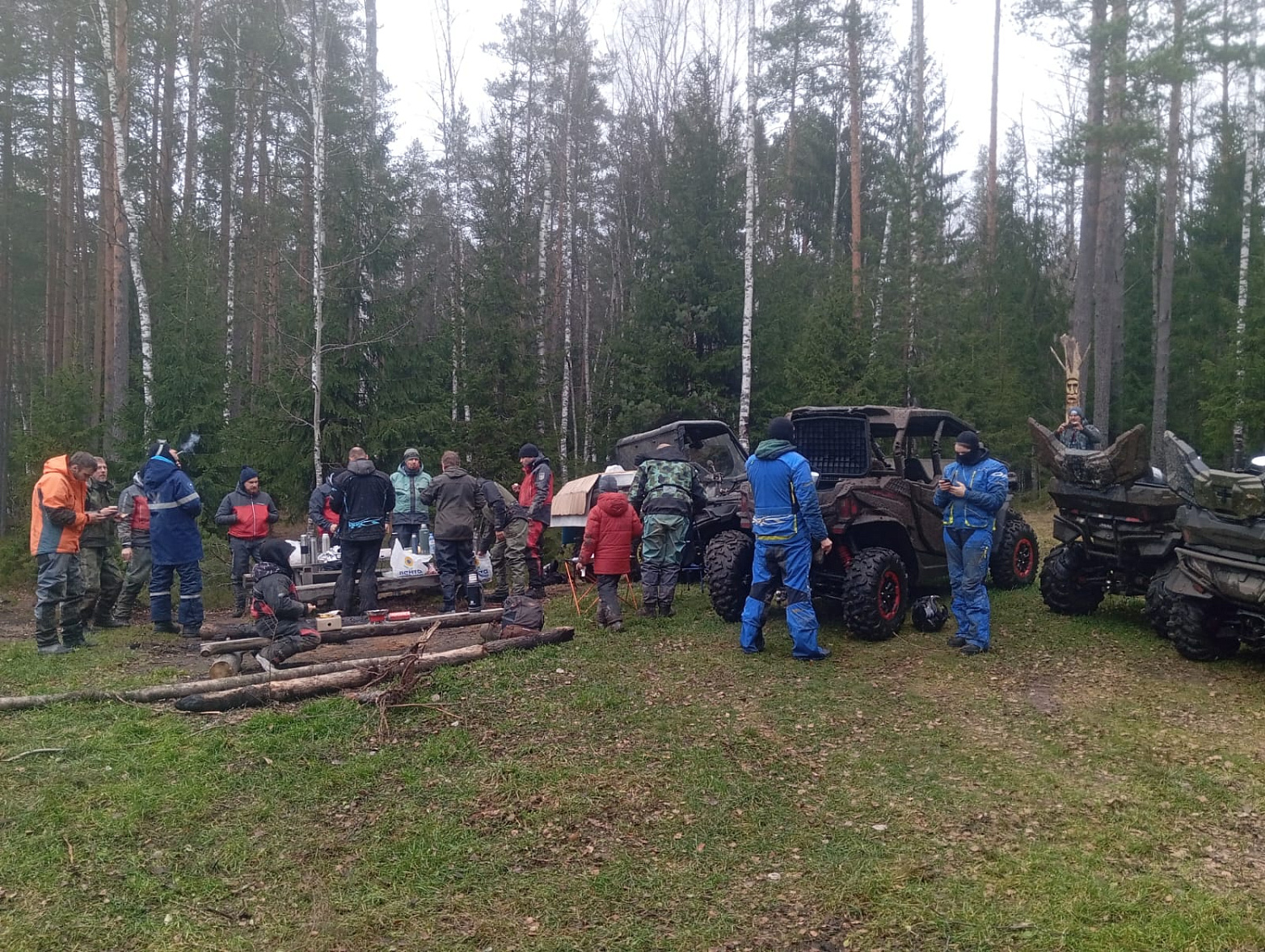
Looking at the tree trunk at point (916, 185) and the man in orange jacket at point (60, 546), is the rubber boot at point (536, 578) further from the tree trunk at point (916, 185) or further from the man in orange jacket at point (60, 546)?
the tree trunk at point (916, 185)

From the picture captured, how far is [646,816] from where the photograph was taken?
4.56 meters

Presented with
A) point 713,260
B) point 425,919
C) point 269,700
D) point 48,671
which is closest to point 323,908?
point 425,919

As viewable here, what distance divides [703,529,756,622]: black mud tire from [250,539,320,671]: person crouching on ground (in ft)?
11.9

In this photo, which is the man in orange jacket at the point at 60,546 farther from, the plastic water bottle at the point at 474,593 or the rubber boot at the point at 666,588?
the rubber boot at the point at 666,588

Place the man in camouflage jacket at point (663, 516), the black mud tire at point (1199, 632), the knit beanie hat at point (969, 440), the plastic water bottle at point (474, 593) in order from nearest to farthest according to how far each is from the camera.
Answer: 1. the black mud tire at point (1199, 632)
2. the knit beanie hat at point (969, 440)
3. the man in camouflage jacket at point (663, 516)
4. the plastic water bottle at point (474, 593)

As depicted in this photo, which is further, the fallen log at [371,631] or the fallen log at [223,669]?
the fallen log at [371,631]

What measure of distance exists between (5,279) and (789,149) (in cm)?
2102

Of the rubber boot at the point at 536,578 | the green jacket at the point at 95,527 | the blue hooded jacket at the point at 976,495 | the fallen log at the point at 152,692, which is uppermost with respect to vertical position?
the blue hooded jacket at the point at 976,495

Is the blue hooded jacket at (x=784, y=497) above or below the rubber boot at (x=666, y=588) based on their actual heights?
Answer: above

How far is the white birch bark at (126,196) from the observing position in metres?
13.9

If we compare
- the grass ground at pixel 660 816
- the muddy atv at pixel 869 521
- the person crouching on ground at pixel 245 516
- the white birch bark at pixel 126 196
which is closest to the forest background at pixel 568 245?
the white birch bark at pixel 126 196

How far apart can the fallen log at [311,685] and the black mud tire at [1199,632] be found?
554 centimetres

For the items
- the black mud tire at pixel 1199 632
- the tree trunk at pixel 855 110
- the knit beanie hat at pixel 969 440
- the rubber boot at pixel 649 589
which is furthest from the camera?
the tree trunk at pixel 855 110

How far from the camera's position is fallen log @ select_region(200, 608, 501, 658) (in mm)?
7949
